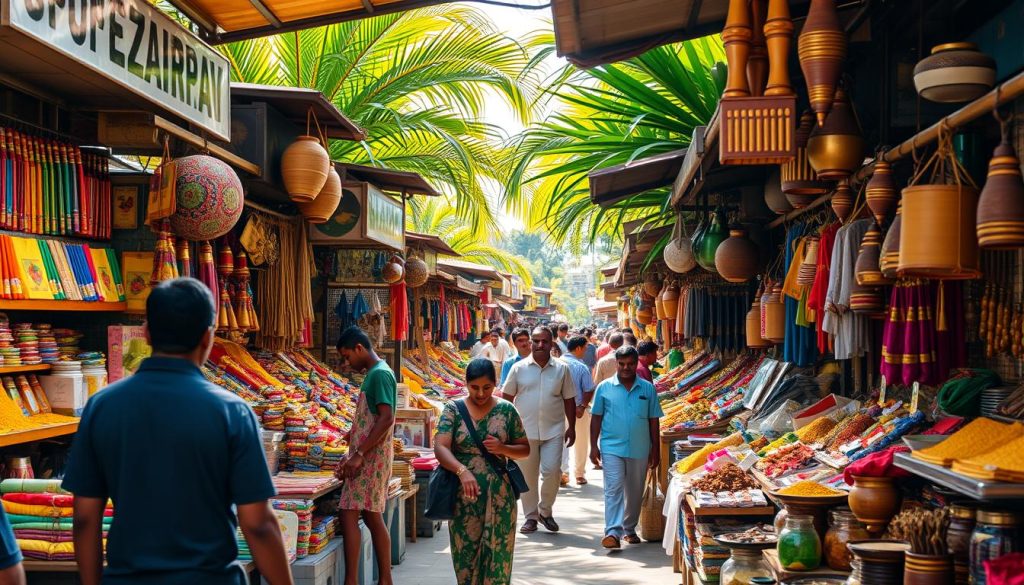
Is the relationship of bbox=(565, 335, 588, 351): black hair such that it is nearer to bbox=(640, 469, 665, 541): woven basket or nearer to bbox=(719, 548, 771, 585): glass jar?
bbox=(640, 469, 665, 541): woven basket

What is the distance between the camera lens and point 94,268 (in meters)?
5.46

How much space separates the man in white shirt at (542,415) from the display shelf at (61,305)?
399 cm

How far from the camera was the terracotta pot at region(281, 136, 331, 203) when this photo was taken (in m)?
7.02

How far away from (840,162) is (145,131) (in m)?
3.57

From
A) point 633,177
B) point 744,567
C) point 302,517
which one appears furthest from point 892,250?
point 633,177

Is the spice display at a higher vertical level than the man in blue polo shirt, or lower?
lower

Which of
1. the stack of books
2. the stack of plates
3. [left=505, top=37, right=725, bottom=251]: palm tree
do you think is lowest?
the stack of plates

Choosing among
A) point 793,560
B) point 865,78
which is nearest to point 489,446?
point 793,560

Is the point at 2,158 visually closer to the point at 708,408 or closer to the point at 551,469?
the point at 551,469

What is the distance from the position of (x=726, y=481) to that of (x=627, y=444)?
188 cm

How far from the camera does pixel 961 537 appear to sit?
3.48 meters

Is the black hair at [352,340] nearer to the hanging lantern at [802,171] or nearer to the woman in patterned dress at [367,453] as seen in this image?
the woman in patterned dress at [367,453]

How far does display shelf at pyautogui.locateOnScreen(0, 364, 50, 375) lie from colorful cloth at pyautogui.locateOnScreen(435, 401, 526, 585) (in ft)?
6.80

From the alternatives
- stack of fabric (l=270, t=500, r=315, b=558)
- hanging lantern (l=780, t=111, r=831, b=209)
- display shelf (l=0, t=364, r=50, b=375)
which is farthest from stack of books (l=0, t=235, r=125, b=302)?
hanging lantern (l=780, t=111, r=831, b=209)
